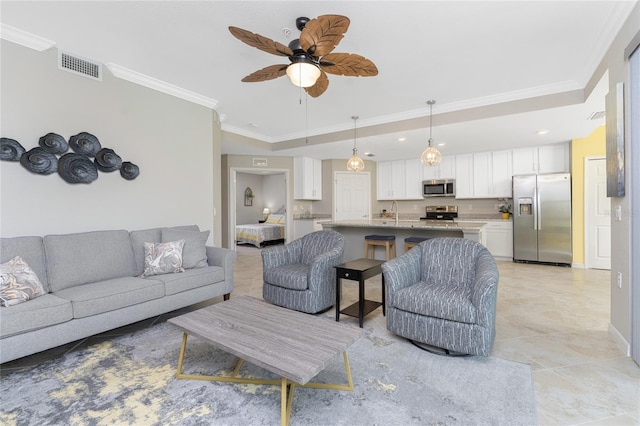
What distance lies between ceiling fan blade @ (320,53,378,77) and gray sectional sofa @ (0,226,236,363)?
2.27 m

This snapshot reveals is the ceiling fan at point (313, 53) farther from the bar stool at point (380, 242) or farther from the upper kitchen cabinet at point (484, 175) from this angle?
the upper kitchen cabinet at point (484, 175)

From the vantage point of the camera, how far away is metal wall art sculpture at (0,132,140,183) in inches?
100

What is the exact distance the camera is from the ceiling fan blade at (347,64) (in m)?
2.19

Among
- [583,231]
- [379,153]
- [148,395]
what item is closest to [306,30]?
[148,395]

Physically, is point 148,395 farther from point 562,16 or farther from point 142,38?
point 562,16

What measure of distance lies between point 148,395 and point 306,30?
2.49m

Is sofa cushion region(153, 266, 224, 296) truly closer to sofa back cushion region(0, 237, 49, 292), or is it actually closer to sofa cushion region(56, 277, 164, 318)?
sofa cushion region(56, 277, 164, 318)

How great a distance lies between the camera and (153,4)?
2174 millimetres

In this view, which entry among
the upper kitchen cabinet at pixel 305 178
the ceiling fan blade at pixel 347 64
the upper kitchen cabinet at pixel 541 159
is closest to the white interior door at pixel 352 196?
the upper kitchen cabinet at pixel 305 178

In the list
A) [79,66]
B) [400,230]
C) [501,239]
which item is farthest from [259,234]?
[501,239]

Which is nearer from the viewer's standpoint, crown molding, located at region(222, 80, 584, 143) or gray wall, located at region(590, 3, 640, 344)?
gray wall, located at region(590, 3, 640, 344)

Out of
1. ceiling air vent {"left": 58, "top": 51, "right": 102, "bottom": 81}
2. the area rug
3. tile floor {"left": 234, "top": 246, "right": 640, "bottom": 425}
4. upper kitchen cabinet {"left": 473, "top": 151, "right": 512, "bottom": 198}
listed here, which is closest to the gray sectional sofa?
the area rug

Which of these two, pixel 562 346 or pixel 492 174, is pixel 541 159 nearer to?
pixel 492 174

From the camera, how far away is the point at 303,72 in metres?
2.23
